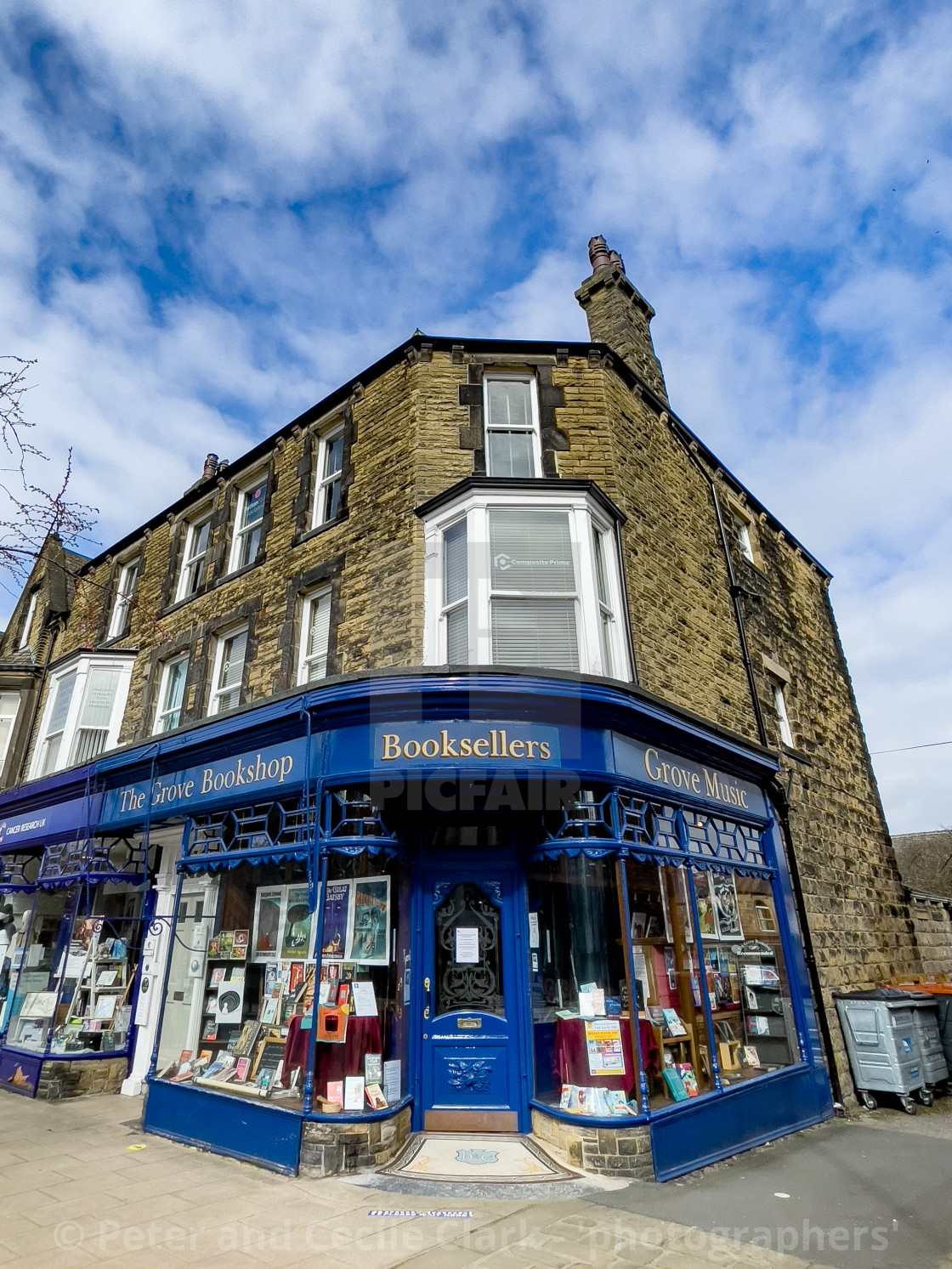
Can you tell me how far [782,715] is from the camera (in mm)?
12250

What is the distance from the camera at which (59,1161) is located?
6488 mm

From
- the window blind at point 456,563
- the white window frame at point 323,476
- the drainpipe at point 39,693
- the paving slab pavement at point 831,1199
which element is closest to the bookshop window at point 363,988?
the paving slab pavement at point 831,1199

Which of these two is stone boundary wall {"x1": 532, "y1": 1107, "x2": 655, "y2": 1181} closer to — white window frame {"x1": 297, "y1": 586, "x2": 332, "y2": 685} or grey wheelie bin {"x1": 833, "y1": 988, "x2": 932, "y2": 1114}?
grey wheelie bin {"x1": 833, "y1": 988, "x2": 932, "y2": 1114}

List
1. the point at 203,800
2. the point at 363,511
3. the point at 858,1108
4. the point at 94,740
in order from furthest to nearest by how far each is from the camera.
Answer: the point at 94,740 < the point at 363,511 < the point at 858,1108 < the point at 203,800

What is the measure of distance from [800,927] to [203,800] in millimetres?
8030

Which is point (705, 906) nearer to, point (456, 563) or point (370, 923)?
point (370, 923)

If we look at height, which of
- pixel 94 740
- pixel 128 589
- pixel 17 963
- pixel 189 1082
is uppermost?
pixel 128 589

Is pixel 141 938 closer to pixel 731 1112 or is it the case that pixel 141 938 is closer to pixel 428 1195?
pixel 428 1195

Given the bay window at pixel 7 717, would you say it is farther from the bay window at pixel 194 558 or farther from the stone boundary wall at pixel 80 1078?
the stone boundary wall at pixel 80 1078

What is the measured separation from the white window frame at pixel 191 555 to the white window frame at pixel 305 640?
10.4 feet

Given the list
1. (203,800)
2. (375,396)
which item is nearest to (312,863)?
(203,800)

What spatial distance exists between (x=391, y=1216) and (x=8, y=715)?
13887 millimetres

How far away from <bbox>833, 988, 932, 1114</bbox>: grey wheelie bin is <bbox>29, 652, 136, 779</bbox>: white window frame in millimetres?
12046

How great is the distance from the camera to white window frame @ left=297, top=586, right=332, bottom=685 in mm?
9648
